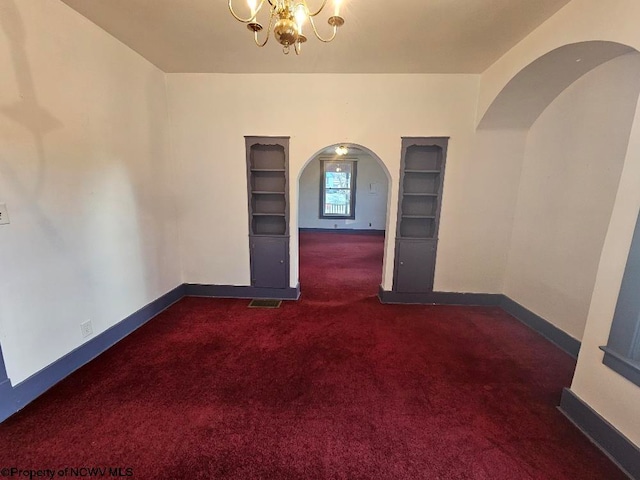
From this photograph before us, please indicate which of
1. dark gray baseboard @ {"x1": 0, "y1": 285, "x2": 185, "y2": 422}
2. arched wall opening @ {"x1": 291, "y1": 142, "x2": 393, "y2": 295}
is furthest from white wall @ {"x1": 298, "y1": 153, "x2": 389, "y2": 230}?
dark gray baseboard @ {"x1": 0, "y1": 285, "x2": 185, "y2": 422}

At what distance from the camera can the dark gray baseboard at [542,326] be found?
8.30ft

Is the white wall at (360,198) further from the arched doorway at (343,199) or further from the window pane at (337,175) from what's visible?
the window pane at (337,175)

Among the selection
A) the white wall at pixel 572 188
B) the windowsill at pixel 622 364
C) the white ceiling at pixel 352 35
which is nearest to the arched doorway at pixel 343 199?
the white wall at pixel 572 188

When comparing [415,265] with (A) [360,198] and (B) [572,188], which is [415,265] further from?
(A) [360,198]

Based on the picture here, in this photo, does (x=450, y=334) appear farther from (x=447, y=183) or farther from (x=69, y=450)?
(x=69, y=450)

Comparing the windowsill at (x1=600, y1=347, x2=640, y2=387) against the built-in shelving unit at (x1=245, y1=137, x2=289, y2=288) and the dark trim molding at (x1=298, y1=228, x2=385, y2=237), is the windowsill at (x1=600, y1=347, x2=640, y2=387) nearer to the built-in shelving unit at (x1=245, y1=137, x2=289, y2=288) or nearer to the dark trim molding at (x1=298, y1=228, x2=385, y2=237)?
the built-in shelving unit at (x1=245, y1=137, x2=289, y2=288)

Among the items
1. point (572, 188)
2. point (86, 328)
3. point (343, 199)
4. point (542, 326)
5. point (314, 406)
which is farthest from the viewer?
point (343, 199)

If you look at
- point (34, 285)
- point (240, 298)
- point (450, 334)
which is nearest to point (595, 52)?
point (450, 334)

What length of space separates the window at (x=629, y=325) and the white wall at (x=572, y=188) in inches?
42.0

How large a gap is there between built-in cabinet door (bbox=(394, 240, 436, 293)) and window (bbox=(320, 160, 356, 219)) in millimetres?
5191

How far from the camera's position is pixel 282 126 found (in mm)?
3307

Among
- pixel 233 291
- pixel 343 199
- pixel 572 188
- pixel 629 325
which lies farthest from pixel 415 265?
pixel 343 199

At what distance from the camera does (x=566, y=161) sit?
2627 millimetres

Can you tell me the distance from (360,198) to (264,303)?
5.82 m
